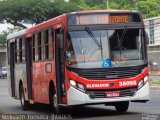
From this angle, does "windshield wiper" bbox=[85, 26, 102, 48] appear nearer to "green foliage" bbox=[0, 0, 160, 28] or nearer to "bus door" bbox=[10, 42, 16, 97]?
"bus door" bbox=[10, 42, 16, 97]

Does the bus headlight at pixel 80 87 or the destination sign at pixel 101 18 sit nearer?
the bus headlight at pixel 80 87

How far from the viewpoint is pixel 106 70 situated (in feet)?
51.8

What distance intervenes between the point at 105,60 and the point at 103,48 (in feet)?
1.15

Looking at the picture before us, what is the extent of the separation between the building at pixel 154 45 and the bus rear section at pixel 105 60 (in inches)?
1970

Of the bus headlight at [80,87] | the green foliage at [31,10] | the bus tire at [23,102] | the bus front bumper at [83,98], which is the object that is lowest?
the bus tire at [23,102]

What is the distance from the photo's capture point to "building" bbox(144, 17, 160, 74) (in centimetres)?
6800

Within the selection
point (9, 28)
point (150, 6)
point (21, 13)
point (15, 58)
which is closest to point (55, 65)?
point (15, 58)

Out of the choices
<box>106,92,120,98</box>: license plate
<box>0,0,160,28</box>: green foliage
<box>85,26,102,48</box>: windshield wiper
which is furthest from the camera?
<box>0,0,160,28</box>: green foliage

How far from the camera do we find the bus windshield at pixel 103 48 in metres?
15.9

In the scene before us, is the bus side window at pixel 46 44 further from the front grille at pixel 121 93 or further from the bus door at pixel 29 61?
the front grille at pixel 121 93

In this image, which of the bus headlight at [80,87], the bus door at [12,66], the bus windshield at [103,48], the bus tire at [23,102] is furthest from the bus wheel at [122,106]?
the bus door at [12,66]

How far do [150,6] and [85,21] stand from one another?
85360 millimetres

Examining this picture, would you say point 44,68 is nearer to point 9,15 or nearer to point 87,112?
point 87,112

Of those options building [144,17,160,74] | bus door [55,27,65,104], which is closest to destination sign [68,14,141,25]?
bus door [55,27,65,104]
